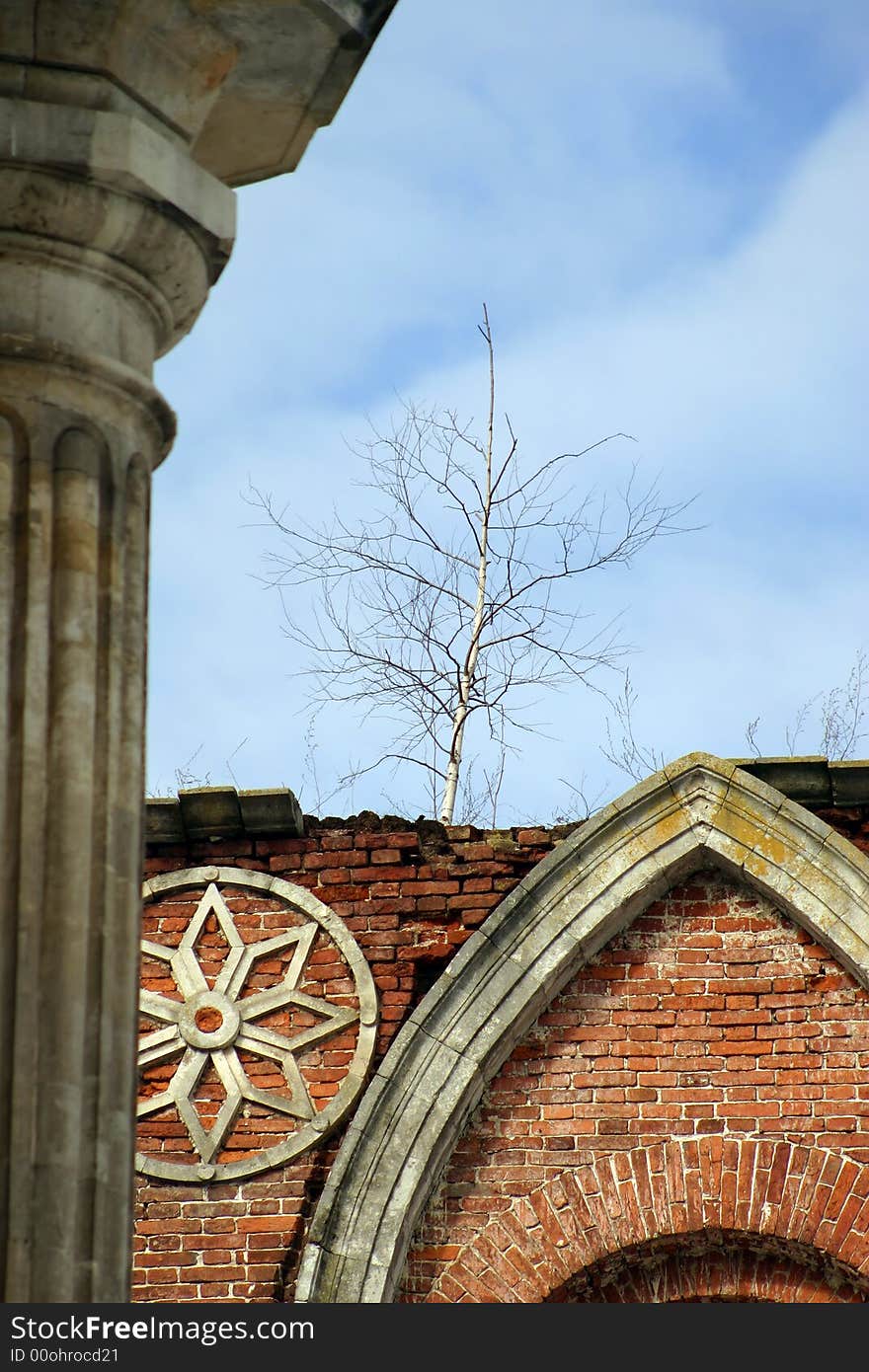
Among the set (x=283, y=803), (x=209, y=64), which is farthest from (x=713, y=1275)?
(x=209, y=64)

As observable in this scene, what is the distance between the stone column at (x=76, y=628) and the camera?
2.89 meters

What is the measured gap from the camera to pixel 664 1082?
8.11m

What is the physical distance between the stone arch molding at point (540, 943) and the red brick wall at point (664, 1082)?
0.31 feet

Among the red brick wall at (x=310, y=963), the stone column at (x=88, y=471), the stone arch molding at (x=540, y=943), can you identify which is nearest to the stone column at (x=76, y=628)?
the stone column at (x=88, y=471)

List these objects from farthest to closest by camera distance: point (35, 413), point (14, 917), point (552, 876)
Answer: point (552, 876)
point (35, 413)
point (14, 917)

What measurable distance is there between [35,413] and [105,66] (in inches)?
23.8

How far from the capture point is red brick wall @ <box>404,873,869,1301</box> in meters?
A: 7.93

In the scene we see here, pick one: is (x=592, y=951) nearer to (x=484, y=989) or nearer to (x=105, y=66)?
(x=484, y=989)

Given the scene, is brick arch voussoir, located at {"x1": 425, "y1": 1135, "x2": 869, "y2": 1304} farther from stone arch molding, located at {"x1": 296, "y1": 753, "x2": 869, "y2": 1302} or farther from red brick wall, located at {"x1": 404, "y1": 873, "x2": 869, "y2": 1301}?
stone arch molding, located at {"x1": 296, "y1": 753, "x2": 869, "y2": 1302}

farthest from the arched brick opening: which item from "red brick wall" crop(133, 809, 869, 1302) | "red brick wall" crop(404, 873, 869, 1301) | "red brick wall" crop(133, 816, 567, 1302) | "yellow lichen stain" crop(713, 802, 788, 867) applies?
"yellow lichen stain" crop(713, 802, 788, 867)

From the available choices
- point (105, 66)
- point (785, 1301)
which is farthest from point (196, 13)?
point (785, 1301)

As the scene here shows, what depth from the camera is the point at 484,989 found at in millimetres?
8156

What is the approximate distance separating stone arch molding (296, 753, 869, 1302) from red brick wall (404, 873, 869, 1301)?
0.31ft

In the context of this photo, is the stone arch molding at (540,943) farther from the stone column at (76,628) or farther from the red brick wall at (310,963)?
the stone column at (76,628)
